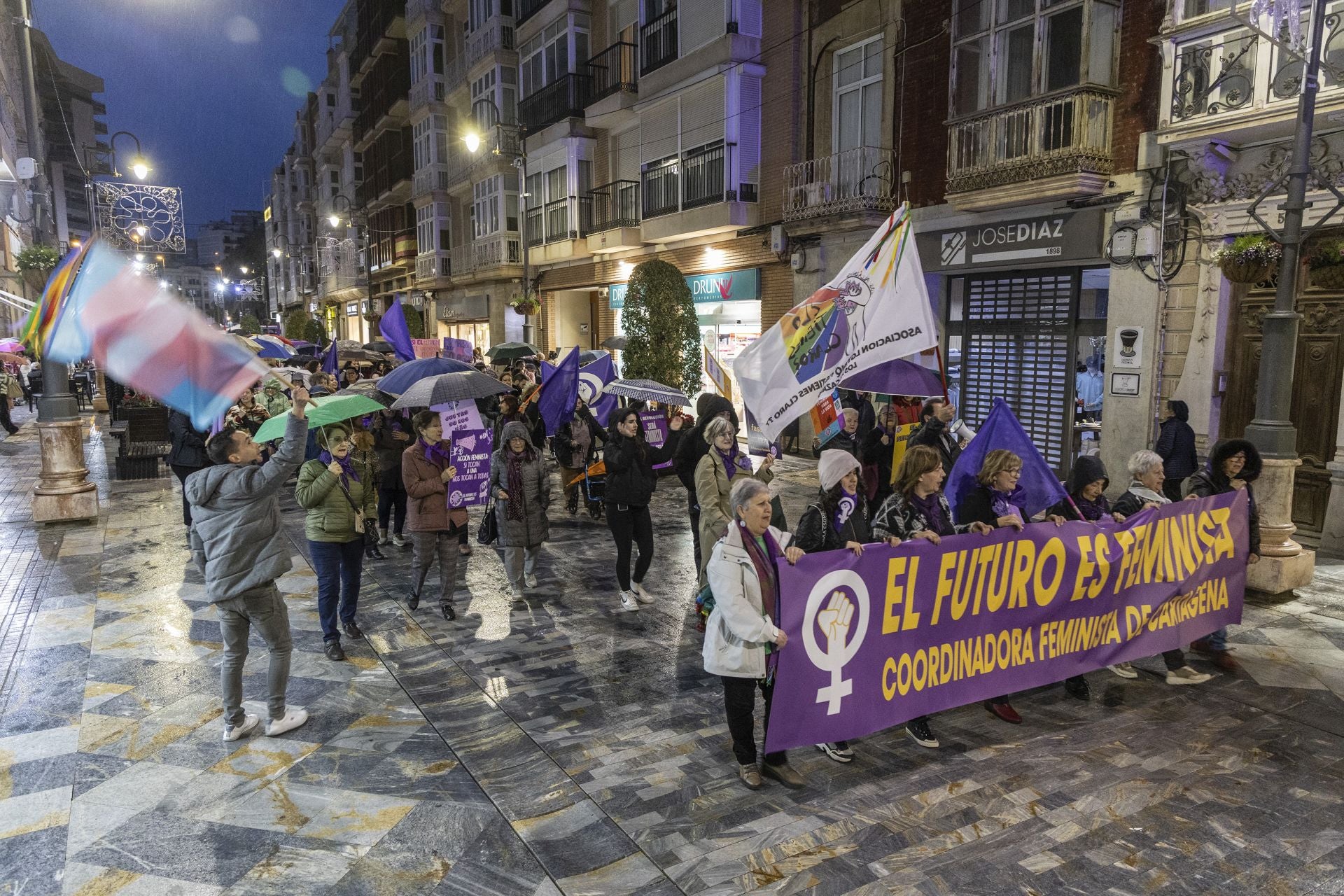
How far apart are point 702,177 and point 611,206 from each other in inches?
169

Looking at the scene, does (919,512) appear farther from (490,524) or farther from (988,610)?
(490,524)

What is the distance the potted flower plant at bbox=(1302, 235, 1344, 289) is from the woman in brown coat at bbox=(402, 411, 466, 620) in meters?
9.22

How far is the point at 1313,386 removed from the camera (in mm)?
9898

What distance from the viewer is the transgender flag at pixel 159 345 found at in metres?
4.45

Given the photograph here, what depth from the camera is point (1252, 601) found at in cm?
800

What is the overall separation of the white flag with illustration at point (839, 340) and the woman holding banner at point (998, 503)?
1.33 m

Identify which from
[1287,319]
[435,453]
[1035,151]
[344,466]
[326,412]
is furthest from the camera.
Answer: [1035,151]

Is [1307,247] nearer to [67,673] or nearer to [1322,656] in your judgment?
[1322,656]

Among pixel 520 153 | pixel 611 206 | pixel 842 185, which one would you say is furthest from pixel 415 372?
pixel 611 206

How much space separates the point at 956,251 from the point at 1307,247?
16.3 feet

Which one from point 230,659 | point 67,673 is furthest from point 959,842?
point 67,673

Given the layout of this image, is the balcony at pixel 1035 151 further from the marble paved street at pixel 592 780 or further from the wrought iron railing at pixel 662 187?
the wrought iron railing at pixel 662 187

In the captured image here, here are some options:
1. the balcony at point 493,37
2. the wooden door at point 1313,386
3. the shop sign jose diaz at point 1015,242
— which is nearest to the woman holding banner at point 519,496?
the shop sign jose diaz at point 1015,242

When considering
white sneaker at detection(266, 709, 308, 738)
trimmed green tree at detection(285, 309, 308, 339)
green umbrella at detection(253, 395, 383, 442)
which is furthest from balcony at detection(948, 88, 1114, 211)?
trimmed green tree at detection(285, 309, 308, 339)
